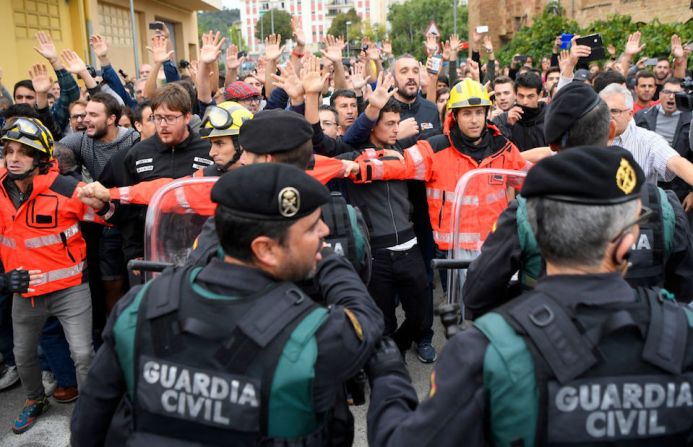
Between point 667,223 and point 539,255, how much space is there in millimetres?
590

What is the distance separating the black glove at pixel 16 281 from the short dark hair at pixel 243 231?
252cm

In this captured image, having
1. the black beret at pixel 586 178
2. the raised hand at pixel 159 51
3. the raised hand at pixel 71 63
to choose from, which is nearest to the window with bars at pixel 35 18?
the raised hand at pixel 159 51

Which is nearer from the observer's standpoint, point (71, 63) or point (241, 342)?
point (241, 342)

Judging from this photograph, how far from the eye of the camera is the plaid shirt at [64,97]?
6.11 metres

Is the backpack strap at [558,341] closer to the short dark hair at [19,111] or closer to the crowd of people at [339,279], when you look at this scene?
the crowd of people at [339,279]

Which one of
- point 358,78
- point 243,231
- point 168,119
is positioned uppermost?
point 358,78

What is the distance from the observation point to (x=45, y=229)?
3986 mm

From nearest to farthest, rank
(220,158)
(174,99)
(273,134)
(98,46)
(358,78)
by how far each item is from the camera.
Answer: (273,134)
(220,158)
(174,99)
(98,46)
(358,78)

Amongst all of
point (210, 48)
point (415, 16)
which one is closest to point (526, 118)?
point (210, 48)

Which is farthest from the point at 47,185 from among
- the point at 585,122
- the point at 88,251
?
the point at 585,122

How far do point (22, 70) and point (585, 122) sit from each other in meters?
14.7

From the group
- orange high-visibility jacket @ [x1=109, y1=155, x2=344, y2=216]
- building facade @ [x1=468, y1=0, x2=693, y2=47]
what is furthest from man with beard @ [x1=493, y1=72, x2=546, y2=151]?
building facade @ [x1=468, y1=0, x2=693, y2=47]

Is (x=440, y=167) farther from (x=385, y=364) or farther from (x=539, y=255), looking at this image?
(x=385, y=364)

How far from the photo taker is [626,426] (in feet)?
5.07
